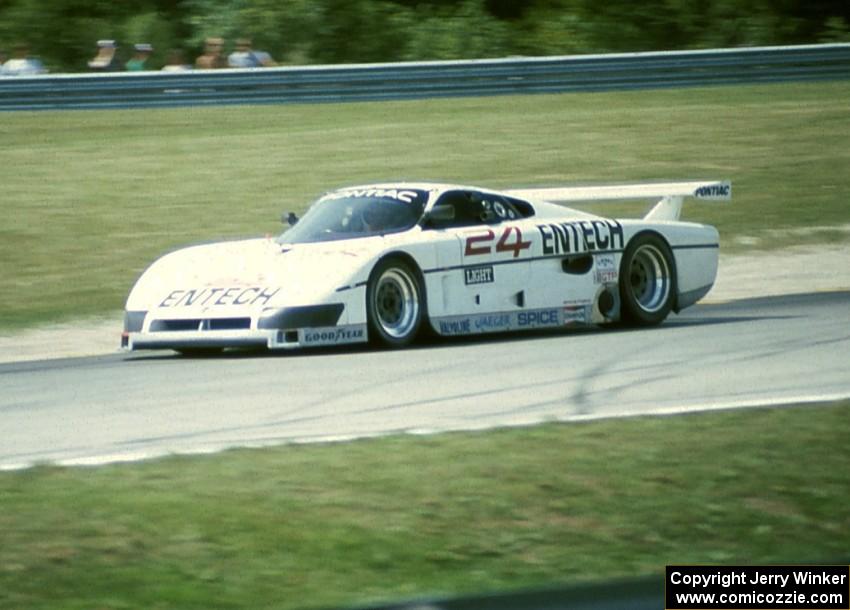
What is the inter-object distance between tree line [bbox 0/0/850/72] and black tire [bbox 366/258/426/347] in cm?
2104

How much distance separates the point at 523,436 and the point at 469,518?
1.58 metres

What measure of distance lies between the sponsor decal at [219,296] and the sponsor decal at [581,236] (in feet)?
8.01

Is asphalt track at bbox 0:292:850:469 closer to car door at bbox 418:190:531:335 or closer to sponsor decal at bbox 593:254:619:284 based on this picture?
car door at bbox 418:190:531:335

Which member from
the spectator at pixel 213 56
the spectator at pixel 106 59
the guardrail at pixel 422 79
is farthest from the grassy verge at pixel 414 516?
the spectator at pixel 106 59

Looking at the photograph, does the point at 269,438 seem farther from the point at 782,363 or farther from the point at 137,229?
the point at 137,229

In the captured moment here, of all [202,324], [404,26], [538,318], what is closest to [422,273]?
[538,318]

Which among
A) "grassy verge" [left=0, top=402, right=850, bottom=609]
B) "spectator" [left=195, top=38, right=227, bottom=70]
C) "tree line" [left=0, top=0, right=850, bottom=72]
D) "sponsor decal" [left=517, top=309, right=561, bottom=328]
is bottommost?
"grassy verge" [left=0, top=402, right=850, bottom=609]

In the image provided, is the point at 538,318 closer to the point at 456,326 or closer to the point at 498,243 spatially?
the point at 498,243

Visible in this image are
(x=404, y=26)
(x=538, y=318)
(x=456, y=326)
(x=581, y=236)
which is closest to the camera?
(x=456, y=326)

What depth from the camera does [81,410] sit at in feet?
30.1

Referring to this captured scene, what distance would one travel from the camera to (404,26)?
34656 millimetres

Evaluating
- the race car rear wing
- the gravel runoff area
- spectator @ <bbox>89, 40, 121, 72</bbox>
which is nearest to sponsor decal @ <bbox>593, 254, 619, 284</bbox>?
the race car rear wing

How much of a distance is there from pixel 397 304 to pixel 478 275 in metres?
0.72

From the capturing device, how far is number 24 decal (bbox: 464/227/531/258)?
12344 millimetres
